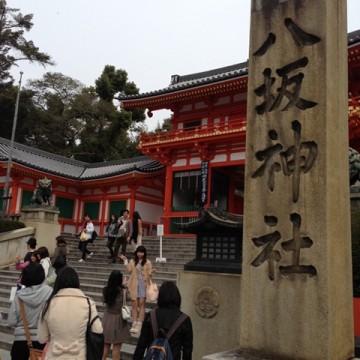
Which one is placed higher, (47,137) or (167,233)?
(47,137)

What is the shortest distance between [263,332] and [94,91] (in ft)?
117

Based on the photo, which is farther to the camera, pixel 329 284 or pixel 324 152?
pixel 324 152

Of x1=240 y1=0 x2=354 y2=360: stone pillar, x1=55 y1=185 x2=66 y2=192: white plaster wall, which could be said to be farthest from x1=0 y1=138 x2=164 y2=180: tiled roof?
x1=240 y1=0 x2=354 y2=360: stone pillar

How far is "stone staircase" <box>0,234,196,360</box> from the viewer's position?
7120mm

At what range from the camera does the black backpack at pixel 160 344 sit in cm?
278

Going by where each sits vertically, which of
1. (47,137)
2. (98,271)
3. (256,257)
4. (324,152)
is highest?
(47,137)

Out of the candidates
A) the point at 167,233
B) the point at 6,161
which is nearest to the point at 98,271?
the point at 167,233

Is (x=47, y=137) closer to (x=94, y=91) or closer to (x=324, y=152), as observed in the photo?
(x=94, y=91)

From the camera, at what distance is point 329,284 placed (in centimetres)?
298

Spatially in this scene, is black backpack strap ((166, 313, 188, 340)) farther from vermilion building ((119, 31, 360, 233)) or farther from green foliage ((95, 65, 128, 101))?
green foliage ((95, 65, 128, 101))

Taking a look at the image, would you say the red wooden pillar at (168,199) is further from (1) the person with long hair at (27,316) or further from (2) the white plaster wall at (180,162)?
(1) the person with long hair at (27,316)

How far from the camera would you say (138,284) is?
634 cm

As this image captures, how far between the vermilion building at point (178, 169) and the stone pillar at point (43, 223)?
5.54 metres

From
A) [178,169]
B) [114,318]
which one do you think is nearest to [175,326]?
[114,318]
